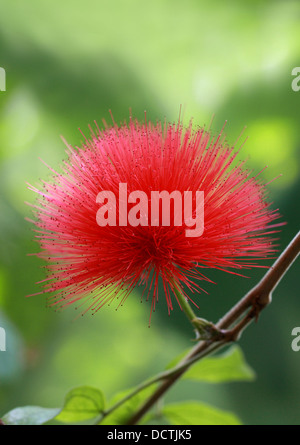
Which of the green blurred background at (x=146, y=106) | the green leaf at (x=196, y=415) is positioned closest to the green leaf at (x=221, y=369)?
the green leaf at (x=196, y=415)

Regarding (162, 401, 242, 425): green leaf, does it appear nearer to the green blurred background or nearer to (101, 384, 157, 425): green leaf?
(101, 384, 157, 425): green leaf

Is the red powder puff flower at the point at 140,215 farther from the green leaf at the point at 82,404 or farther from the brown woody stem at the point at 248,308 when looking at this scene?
the green leaf at the point at 82,404

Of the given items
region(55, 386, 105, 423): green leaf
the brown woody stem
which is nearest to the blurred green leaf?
region(55, 386, 105, 423): green leaf

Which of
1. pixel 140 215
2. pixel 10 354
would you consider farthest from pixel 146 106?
pixel 140 215

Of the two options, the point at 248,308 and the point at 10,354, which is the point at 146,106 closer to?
the point at 10,354
